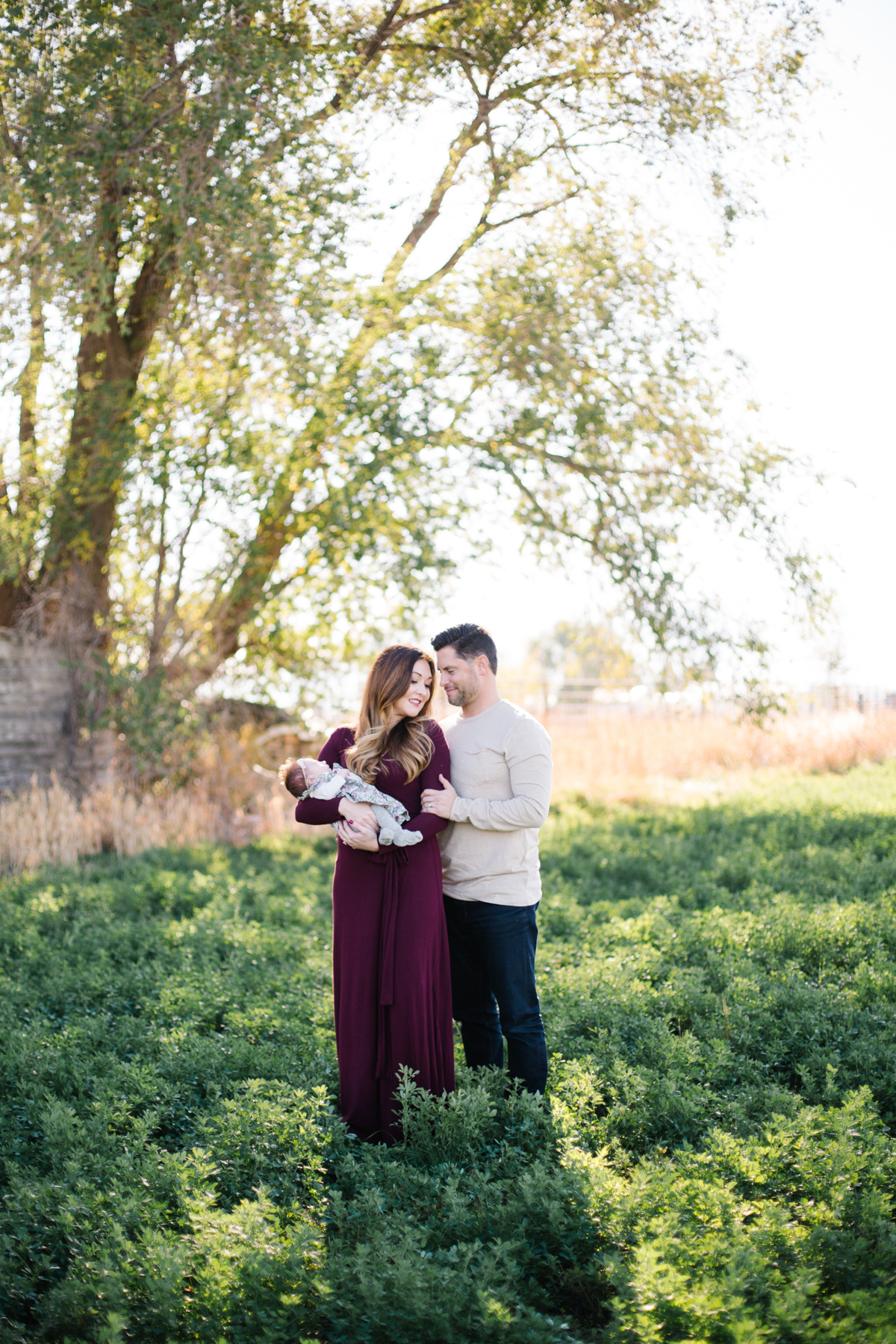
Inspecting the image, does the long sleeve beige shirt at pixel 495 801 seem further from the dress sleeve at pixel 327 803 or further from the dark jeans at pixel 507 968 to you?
the dress sleeve at pixel 327 803

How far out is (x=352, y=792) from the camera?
13.0ft

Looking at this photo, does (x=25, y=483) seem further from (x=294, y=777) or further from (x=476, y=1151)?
(x=476, y=1151)

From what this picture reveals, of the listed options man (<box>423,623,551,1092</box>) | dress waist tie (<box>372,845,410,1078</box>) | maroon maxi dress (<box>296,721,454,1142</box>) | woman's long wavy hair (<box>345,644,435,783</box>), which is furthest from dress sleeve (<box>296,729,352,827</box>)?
man (<box>423,623,551,1092</box>)

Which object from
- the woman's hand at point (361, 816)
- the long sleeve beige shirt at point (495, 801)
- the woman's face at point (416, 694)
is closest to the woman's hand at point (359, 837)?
the woman's hand at point (361, 816)

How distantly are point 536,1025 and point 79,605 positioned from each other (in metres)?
9.13

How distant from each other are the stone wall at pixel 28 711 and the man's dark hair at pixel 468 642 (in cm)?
839

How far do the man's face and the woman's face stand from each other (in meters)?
0.07

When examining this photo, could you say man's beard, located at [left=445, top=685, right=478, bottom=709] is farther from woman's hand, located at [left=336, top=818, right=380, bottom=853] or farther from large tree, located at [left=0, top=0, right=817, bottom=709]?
large tree, located at [left=0, top=0, right=817, bottom=709]

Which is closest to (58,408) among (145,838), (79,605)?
(79,605)

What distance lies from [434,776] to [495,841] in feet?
1.26

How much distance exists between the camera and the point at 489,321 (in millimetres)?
10539

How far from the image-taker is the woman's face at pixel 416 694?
158 inches

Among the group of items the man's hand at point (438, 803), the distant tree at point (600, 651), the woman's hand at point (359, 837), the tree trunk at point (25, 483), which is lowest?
the woman's hand at point (359, 837)

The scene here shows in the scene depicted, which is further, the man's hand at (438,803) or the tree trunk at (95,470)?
the tree trunk at (95,470)
